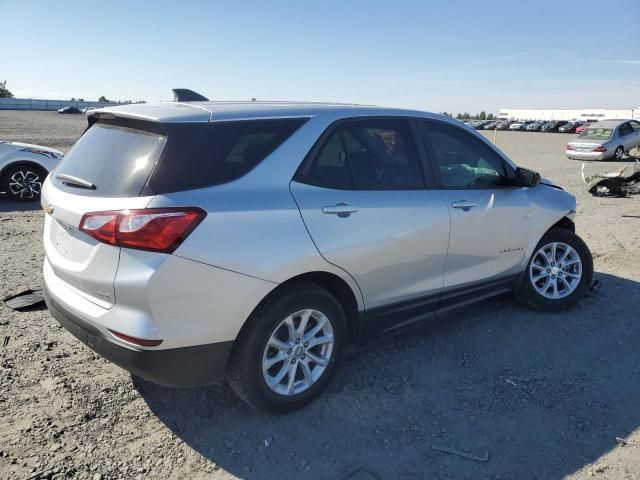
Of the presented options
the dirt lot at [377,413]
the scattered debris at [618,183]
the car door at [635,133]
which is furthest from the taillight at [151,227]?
the car door at [635,133]

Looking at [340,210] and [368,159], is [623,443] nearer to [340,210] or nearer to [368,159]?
[340,210]

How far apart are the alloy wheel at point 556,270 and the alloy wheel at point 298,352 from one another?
240 cm

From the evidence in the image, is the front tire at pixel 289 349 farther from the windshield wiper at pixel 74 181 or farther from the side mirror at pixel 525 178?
the side mirror at pixel 525 178

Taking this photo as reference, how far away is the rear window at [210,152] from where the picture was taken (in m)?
2.75

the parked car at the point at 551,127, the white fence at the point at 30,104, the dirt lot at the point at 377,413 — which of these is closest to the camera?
the dirt lot at the point at 377,413

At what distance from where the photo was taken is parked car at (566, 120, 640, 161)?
19869 mm

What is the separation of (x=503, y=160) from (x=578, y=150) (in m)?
18.4

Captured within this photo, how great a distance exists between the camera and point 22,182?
986cm

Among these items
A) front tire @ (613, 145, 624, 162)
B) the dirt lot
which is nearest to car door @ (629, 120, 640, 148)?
front tire @ (613, 145, 624, 162)

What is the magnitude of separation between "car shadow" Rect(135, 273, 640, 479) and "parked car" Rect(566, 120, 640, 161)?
57.9 ft

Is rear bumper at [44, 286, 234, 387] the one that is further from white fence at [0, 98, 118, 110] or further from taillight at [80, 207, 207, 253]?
white fence at [0, 98, 118, 110]

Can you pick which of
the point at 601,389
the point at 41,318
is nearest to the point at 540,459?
the point at 601,389

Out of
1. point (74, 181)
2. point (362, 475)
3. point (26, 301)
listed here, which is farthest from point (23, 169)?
point (362, 475)

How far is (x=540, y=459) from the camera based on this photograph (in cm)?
291
